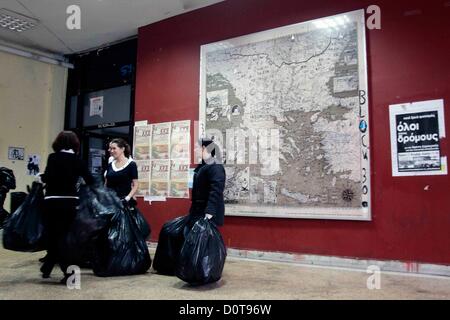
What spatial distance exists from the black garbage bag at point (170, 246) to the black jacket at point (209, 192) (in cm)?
19

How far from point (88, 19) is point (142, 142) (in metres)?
1.77

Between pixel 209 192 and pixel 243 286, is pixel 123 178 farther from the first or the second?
pixel 243 286

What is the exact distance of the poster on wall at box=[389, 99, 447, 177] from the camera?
3193 millimetres

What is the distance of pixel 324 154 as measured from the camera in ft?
12.0

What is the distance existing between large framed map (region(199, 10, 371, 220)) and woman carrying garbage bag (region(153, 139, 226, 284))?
0.95m

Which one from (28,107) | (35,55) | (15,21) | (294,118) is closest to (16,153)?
(28,107)

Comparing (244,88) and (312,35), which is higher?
(312,35)

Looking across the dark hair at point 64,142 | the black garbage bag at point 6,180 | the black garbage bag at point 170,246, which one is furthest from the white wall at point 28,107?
the black garbage bag at point 170,246

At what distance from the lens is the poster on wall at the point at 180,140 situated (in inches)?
182

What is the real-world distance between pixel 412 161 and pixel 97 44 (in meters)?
4.83

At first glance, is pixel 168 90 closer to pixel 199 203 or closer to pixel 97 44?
pixel 97 44

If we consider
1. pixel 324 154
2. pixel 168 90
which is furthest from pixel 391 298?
pixel 168 90

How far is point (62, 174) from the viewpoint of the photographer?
2.80 meters
